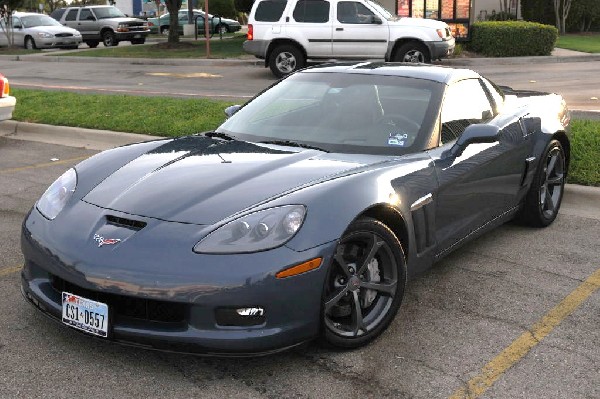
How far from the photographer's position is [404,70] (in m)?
5.02

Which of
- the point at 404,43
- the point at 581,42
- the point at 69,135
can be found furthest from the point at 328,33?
the point at 581,42

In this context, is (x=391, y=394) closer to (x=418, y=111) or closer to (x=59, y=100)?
(x=418, y=111)

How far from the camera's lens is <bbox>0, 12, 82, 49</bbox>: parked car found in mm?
28922

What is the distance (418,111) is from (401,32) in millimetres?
12789

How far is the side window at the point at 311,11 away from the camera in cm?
1739

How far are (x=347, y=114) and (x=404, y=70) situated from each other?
647 millimetres

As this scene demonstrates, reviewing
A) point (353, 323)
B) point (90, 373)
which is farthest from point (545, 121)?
point (90, 373)

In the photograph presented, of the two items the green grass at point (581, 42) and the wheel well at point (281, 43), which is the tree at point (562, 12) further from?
the wheel well at point (281, 43)

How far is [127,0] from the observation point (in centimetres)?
6756

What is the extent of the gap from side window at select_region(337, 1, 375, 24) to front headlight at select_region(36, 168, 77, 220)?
13.9 meters

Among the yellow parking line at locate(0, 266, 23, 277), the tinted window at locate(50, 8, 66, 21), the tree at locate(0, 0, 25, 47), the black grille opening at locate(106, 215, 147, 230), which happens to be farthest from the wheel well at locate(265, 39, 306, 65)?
the tinted window at locate(50, 8, 66, 21)

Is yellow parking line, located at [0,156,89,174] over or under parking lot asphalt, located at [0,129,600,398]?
over

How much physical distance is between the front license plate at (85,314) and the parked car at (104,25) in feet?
98.6

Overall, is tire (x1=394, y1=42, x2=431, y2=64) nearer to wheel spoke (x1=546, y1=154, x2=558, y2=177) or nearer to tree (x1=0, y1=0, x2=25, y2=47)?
wheel spoke (x1=546, y1=154, x2=558, y2=177)
